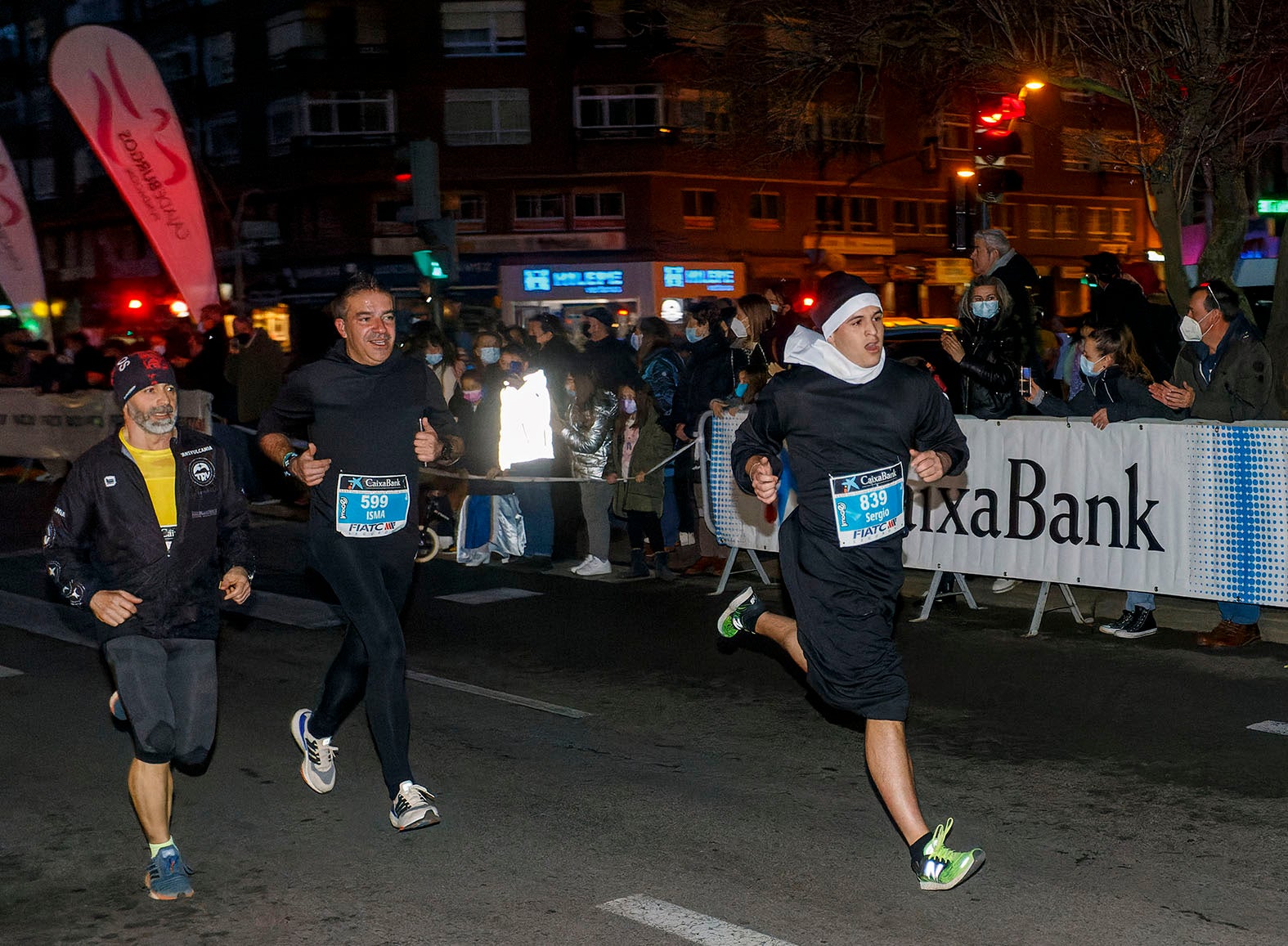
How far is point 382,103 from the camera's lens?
43.7 metres

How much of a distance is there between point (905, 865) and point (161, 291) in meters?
50.0

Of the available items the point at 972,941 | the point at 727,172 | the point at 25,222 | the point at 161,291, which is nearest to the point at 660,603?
the point at 972,941

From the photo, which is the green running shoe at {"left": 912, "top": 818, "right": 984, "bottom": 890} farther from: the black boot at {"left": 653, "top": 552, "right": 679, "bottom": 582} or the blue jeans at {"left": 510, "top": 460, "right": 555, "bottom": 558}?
the blue jeans at {"left": 510, "top": 460, "right": 555, "bottom": 558}

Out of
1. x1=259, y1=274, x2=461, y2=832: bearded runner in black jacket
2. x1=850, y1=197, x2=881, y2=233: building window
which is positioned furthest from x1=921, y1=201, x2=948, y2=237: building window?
x1=259, y1=274, x2=461, y2=832: bearded runner in black jacket

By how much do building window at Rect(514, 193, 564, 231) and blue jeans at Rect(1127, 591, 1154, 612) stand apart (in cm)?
3477

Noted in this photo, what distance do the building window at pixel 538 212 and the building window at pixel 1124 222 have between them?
22.6m

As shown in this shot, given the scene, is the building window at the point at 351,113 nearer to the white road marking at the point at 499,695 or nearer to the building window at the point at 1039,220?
the building window at the point at 1039,220

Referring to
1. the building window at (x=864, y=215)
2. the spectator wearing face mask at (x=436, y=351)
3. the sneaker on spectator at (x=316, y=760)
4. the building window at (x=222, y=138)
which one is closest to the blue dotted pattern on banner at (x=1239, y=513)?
the sneaker on spectator at (x=316, y=760)

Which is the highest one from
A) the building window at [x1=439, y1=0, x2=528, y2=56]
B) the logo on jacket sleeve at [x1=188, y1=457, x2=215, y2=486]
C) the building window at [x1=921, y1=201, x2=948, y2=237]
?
the building window at [x1=439, y1=0, x2=528, y2=56]

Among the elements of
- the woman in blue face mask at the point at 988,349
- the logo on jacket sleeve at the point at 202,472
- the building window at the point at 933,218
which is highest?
the building window at the point at 933,218

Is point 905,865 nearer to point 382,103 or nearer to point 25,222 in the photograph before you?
point 25,222

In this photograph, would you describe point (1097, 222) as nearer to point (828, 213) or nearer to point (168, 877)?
point (828, 213)

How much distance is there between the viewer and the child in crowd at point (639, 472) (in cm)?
1197

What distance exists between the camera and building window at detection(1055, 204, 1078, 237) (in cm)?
5291
